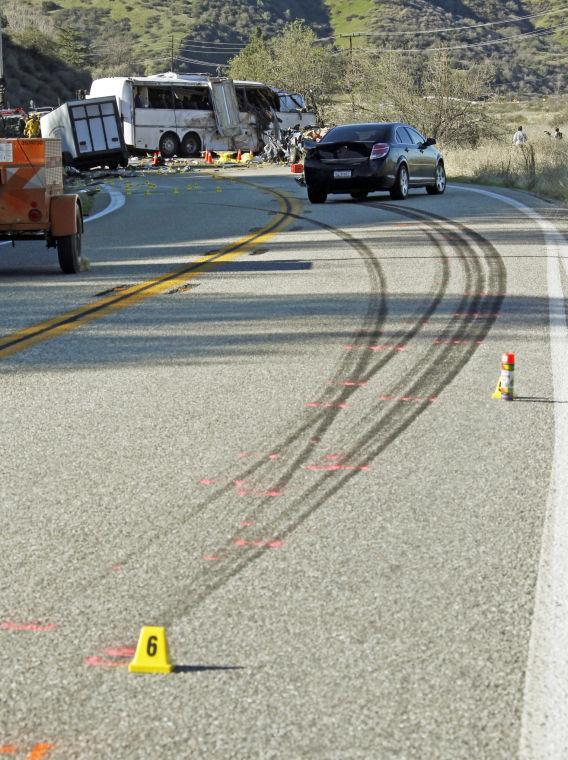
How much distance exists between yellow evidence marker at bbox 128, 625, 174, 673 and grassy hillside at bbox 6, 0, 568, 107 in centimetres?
Result: 12273

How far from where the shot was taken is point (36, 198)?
1320 cm

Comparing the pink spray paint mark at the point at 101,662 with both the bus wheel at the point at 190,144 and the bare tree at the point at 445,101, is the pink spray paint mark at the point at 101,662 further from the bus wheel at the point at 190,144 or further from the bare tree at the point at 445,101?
the bus wheel at the point at 190,144

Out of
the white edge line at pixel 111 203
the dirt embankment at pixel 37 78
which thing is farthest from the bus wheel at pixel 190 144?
the dirt embankment at pixel 37 78

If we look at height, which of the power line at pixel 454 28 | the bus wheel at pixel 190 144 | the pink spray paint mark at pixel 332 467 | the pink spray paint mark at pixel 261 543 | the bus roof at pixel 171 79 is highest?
the pink spray paint mark at pixel 261 543

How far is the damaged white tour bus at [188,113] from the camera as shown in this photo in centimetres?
4975

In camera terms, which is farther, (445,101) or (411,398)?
(445,101)

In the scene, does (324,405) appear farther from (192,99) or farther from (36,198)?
(192,99)

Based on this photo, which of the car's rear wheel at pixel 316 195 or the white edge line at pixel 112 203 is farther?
the car's rear wheel at pixel 316 195

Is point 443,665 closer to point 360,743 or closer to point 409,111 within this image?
point 360,743

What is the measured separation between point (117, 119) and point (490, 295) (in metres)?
33.2

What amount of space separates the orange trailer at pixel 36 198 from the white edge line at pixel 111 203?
4.55 meters

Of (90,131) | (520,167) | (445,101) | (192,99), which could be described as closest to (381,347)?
(520,167)

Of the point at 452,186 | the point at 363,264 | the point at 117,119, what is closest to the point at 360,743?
the point at 363,264

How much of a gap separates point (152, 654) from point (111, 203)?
23.5 m
